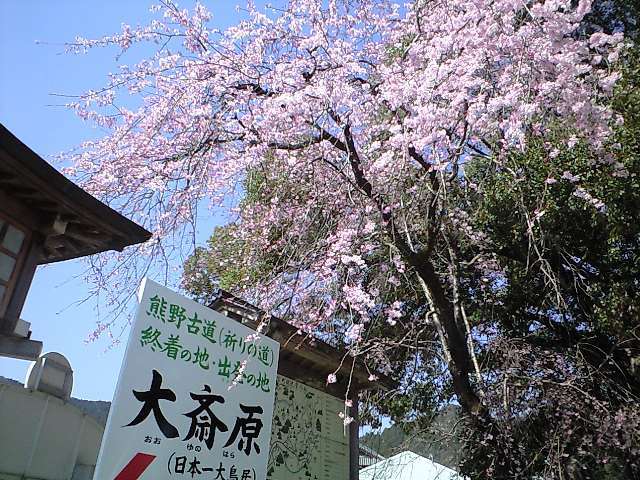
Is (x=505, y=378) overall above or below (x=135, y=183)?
below

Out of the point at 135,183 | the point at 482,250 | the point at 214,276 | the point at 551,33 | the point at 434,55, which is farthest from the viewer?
the point at 214,276

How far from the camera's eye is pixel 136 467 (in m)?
3.14

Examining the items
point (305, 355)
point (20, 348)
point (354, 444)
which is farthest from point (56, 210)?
point (354, 444)

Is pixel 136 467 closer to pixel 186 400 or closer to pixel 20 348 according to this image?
pixel 186 400

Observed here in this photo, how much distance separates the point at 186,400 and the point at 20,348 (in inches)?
79.9

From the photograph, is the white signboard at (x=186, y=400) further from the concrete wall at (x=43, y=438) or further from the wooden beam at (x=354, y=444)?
the concrete wall at (x=43, y=438)

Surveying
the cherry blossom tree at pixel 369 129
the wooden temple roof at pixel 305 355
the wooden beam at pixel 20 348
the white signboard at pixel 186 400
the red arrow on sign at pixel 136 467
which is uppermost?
the cherry blossom tree at pixel 369 129

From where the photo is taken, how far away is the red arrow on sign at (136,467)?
3047 mm

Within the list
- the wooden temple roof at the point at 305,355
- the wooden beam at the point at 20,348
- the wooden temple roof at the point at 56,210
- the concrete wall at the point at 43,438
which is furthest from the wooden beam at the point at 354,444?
the wooden beam at the point at 20,348

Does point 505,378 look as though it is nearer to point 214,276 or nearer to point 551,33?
point 551,33

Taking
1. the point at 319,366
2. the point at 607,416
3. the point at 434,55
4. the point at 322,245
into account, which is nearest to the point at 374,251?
the point at 322,245

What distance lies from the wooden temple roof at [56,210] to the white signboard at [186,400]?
148 centimetres

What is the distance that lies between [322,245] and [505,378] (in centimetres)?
270

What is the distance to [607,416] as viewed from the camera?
5758 mm
